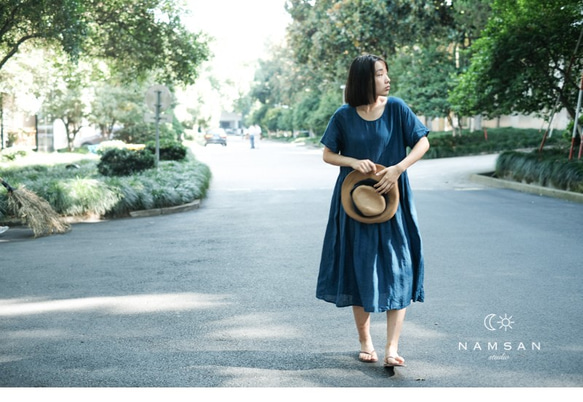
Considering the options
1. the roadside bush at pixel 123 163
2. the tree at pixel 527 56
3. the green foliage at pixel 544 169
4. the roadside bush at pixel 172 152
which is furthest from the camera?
the roadside bush at pixel 172 152

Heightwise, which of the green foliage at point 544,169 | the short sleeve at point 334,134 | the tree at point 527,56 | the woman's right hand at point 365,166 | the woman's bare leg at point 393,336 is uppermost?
the tree at point 527,56

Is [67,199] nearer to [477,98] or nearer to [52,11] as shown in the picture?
[52,11]

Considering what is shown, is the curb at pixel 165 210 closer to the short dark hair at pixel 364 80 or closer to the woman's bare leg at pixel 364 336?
the woman's bare leg at pixel 364 336

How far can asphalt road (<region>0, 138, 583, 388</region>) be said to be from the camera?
4.34 meters

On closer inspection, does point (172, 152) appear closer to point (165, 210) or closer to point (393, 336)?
point (165, 210)

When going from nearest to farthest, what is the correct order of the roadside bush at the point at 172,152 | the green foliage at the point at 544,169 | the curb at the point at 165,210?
the curb at the point at 165,210 < the green foliage at the point at 544,169 < the roadside bush at the point at 172,152

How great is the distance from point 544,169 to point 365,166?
581 inches

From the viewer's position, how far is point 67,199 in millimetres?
13305

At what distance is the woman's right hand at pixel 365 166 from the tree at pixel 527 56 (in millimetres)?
15788

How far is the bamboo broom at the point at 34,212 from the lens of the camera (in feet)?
36.2

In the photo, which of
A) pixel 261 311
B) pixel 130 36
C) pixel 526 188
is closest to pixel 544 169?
pixel 526 188

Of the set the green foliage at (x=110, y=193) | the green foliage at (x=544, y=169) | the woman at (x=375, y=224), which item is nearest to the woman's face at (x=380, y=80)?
the woman at (x=375, y=224)

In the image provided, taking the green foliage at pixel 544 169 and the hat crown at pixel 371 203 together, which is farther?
the green foliage at pixel 544 169

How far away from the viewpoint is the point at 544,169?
17.9m
